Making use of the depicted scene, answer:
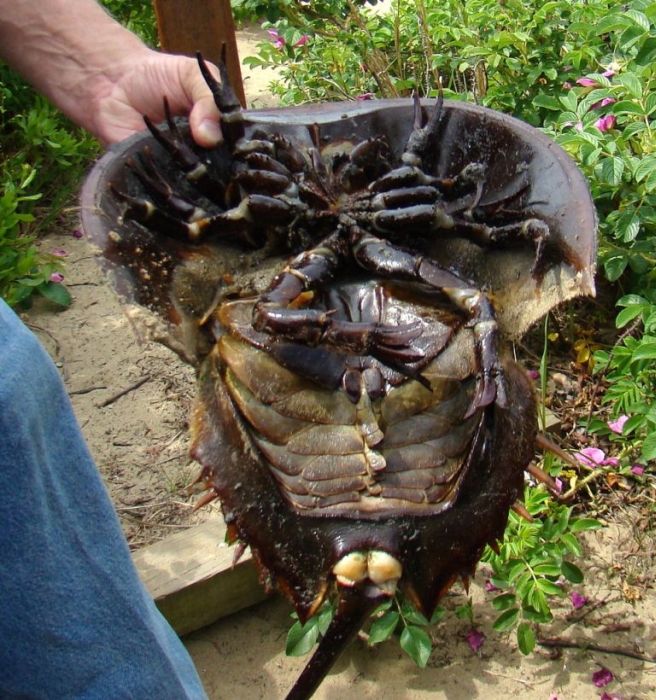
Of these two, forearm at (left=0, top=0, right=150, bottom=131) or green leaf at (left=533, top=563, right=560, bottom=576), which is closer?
green leaf at (left=533, top=563, right=560, bottom=576)

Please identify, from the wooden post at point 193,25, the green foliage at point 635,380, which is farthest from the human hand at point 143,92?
the green foliage at point 635,380

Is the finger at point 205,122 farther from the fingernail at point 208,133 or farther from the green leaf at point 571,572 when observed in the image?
the green leaf at point 571,572

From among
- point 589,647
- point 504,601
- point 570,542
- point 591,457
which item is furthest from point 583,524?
point 591,457

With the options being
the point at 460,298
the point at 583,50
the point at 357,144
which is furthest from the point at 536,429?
the point at 583,50

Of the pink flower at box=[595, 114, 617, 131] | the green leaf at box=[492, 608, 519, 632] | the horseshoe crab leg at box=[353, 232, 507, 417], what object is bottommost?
the green leaf at box=[492, 608, 519, 632]

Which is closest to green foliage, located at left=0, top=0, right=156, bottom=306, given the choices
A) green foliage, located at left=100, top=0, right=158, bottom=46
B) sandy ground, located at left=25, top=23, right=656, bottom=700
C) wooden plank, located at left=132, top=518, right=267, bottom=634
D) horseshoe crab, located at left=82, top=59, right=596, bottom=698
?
sandy ground, located at left=25, top=23, right=656, bottom=700

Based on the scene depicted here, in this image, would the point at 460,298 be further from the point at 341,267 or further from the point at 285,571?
the point at 285,571

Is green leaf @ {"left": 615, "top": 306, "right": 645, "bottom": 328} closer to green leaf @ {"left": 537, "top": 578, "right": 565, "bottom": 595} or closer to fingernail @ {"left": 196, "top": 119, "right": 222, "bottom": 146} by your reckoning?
green leaf @ {"left": 537, "top": 578, "right": 565, "bottom": 595}

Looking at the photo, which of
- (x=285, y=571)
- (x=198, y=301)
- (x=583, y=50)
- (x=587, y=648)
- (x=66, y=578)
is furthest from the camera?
(x=583, y=50)
